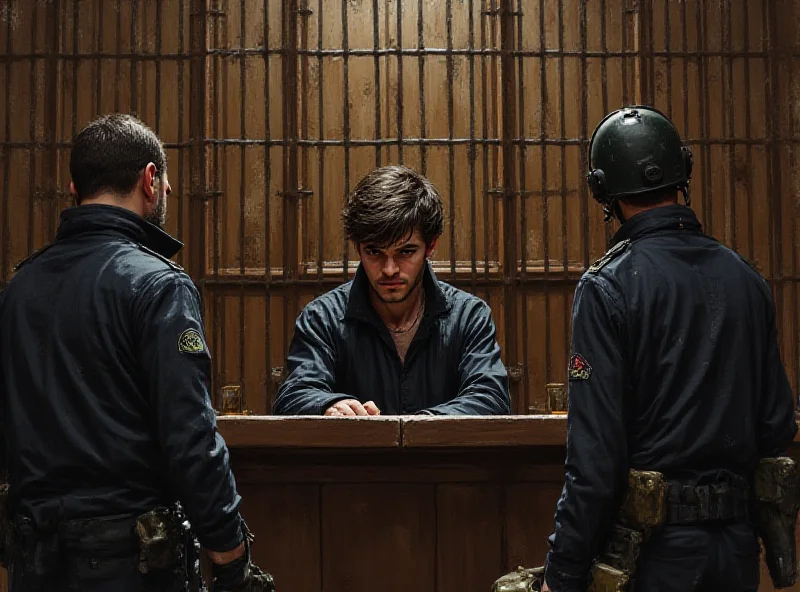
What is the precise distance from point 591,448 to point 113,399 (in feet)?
3.38

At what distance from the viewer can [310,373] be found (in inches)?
123

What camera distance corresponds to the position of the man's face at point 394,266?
3.20 meters

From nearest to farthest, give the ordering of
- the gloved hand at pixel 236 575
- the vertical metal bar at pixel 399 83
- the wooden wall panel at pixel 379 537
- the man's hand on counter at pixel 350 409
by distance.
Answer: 1. the gloved hand at pixel 236 575
2. the wooden wall panel at pixel 379 537
3. the man's hand on counter at pixel 350 409
4. the vertical metal bar at pixel 399 83

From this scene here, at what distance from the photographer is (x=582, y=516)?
2111 millimetres

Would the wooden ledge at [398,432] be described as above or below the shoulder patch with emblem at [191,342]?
below

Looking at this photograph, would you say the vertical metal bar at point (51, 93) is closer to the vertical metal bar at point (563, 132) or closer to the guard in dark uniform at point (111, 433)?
the vertical metal bar at point (563, 132)

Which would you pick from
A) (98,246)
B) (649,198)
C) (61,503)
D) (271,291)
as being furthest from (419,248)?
(271,291)

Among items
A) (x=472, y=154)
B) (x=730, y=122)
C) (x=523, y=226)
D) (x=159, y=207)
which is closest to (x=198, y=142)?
(x=472, y=154)

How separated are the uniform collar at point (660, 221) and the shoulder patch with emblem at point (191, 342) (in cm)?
100

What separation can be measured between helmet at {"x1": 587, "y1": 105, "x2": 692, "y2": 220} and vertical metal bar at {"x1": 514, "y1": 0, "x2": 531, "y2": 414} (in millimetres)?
2975

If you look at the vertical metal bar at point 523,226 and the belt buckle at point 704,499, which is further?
the vertical metal bar at point 523,226

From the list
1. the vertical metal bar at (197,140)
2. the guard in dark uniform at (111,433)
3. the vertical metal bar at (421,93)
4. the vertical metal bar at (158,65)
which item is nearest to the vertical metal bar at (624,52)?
the vertical metal bar at (421,93)

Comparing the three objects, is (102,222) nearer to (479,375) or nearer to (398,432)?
(398,432)

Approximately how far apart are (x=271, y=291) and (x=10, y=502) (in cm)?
328
